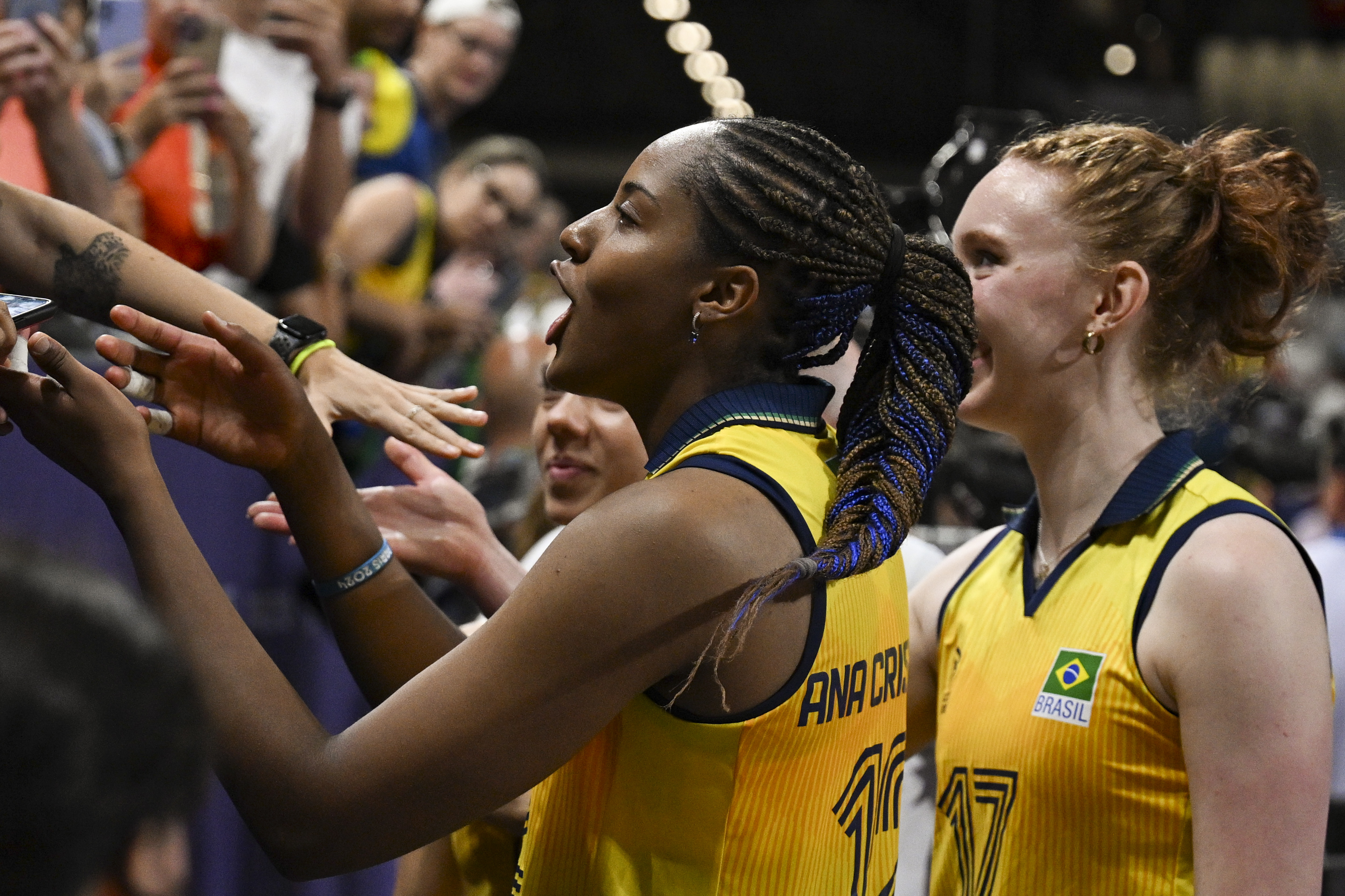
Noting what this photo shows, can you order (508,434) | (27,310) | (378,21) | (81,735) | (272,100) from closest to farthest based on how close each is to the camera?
1. (81,735)
2. (27,310)
3. (272,100)
4. (378,21)
5. (508,434)

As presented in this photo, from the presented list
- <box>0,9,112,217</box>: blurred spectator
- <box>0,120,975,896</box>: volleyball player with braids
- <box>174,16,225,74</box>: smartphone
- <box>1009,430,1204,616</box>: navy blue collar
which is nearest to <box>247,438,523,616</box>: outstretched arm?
<box>0,120,975,896</box>: volleyball player with braids

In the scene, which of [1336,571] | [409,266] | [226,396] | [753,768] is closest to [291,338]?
[226,396]

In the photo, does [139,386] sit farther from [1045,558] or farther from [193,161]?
[193,161]

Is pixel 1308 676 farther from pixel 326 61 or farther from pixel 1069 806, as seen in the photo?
pixel 326 61

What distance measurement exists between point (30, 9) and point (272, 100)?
3.41ft

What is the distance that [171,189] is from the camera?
3266mm

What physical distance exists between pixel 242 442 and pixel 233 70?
2.58 metres

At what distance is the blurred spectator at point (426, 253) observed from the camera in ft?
13.7

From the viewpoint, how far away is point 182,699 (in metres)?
0.64

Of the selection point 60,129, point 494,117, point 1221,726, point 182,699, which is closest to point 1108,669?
point 1221,726

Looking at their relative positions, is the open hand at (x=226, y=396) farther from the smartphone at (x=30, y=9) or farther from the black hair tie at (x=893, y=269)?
the smartphone at (x=30, y=9)

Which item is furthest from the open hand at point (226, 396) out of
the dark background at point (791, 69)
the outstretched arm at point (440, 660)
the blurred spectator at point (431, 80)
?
the dark background at point (791, 69)

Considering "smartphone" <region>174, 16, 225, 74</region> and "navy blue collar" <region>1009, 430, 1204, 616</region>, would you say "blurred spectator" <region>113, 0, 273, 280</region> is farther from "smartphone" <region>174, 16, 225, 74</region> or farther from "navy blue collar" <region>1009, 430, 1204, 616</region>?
"navy blue collar" <region>1009, 430, 1204, 616</region>

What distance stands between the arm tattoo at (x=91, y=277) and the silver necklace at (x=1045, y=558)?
1375mm
